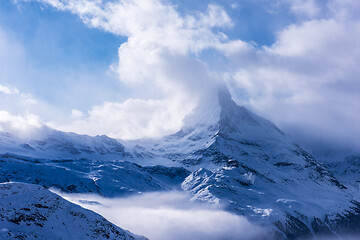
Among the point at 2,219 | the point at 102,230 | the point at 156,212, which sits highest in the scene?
the point at 156,212

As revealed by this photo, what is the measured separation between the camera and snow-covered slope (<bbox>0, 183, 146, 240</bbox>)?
1729 inches

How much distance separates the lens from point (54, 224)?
48.2m

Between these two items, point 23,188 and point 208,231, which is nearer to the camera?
point 23,188

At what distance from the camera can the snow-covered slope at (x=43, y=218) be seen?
4393 cm

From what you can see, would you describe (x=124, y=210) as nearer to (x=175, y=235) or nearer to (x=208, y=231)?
(x=175, y=235)

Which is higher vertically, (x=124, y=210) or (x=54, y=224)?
(x=124, y=210)

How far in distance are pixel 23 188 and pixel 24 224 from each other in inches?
408

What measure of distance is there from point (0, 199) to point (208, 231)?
5708 inches

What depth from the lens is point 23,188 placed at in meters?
53.5

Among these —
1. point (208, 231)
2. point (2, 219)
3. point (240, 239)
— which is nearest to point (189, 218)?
point (208, 231)

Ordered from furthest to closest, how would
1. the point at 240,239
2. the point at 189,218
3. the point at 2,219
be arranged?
1. the point at 189,218
2. the point at 240,239
3. the point at 2,219

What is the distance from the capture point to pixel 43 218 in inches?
1891

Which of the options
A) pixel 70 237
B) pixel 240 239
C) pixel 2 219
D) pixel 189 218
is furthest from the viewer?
pixel 189 218

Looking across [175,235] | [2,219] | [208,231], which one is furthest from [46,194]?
[208,231]
